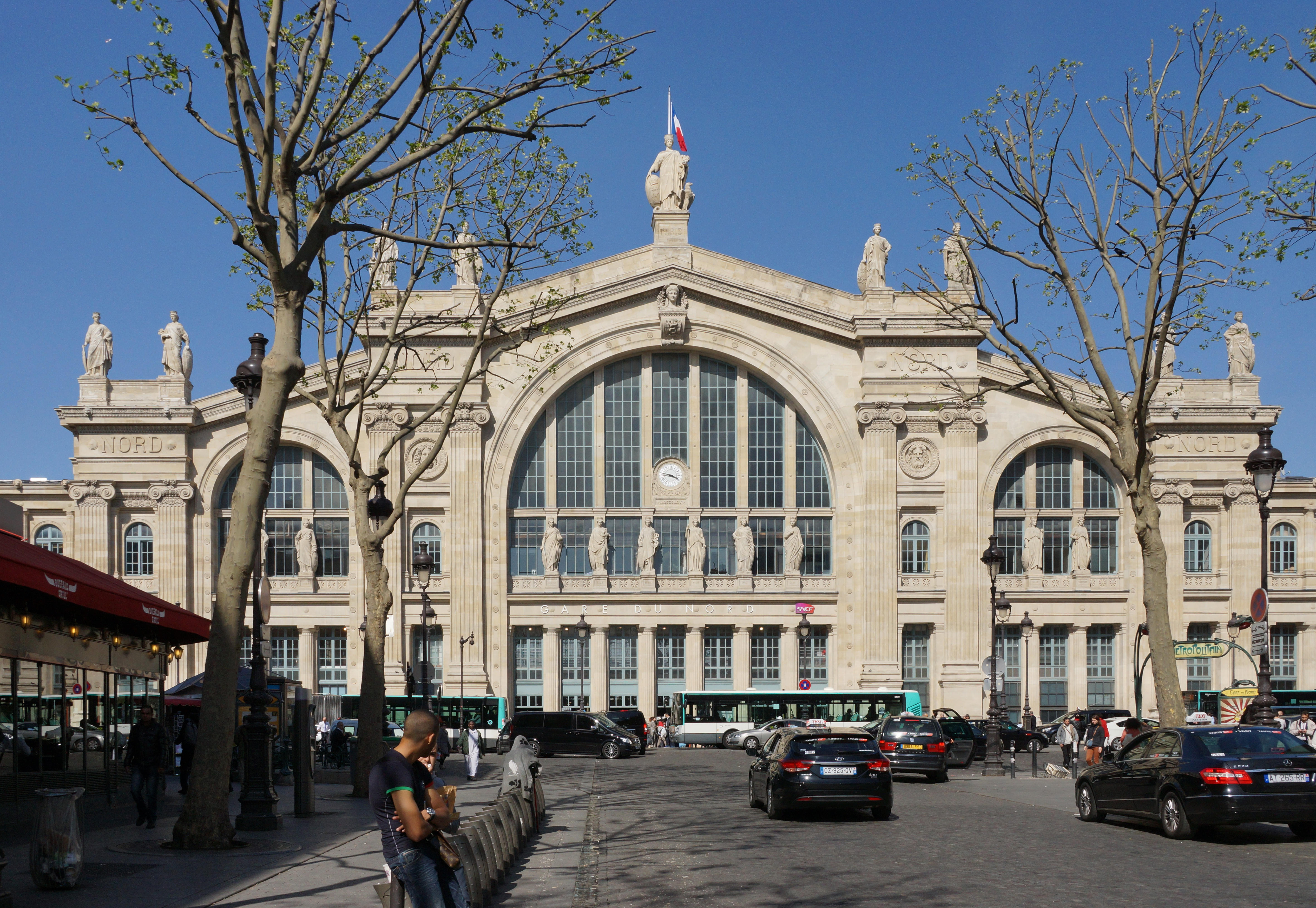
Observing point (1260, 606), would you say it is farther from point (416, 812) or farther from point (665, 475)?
point (665, 475)

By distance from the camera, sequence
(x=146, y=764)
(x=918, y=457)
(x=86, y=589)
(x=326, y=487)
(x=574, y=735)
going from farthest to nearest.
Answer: (x=326, y=487)
(x=918, y=457)
(x=574, y=735)
(x=146, y=764)
(x=86, y=589)

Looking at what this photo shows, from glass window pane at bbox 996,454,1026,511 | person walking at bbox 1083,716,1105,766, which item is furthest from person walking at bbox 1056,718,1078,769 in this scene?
glass window pane at bbox 996,454,1026,511

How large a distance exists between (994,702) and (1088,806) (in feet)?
57.9

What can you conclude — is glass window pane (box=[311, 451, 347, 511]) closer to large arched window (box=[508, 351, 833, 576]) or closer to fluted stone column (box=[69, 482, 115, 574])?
large arched window (box=[508, 351, 833, 576])

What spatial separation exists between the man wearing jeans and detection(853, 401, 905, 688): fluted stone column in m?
49.5

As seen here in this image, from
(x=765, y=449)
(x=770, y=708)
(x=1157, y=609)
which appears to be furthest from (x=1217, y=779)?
(x=765, y=449)

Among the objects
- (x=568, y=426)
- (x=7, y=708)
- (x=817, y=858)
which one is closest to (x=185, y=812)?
(x=7, y=708)

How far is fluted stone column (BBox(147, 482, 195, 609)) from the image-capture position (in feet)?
187

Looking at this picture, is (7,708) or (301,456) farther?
(301,456)

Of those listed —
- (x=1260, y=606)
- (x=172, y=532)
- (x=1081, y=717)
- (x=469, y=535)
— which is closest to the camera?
(x=1260, y=606)

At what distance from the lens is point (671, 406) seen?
58969 mm

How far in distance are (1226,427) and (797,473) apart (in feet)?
60.2

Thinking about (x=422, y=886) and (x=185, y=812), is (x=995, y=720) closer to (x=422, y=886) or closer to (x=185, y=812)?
(x=185, y=812)

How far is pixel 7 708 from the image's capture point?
19875 millimetres
